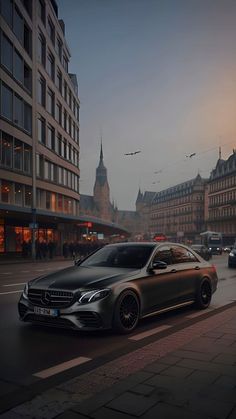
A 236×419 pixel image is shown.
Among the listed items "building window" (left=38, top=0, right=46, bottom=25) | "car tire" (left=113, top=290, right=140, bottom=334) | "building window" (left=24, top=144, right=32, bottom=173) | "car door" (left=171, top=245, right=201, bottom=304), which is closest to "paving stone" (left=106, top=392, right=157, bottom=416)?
"car tire" (left=113, top=290, right=140, bottom=334)

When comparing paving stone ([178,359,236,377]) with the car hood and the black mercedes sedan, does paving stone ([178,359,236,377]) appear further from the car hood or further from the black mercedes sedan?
the car hood

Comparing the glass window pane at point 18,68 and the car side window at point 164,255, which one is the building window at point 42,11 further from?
the car side window at point 164,255

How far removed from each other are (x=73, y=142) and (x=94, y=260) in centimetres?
4741

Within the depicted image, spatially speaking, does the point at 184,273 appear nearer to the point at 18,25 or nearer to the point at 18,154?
the point at 18,154

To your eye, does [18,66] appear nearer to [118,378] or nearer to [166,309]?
[166,309]

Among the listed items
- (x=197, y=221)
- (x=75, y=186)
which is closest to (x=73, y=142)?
(x=75, y=186)

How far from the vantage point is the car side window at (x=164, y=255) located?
8.01 meters

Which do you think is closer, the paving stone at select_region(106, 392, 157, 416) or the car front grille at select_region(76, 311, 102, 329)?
the paving stone at select_region(106, 392, 157, 416)

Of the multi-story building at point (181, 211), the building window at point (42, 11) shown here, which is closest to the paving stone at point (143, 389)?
the building window at point (42, 11)

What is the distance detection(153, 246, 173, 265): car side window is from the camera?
26.3ft

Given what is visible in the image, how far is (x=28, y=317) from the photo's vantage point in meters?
6.75

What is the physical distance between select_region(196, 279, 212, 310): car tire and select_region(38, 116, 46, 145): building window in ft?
110

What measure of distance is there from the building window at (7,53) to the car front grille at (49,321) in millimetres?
29423

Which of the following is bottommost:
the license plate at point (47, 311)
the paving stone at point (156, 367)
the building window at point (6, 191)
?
the paving stone at point (156, 367)
